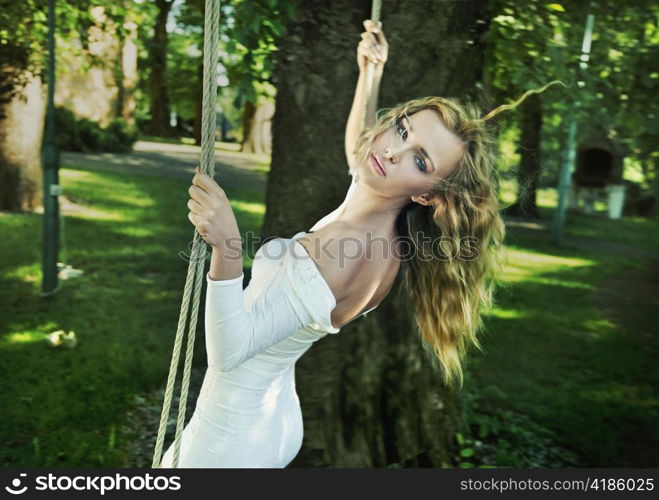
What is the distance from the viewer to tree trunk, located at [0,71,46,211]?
260 inches

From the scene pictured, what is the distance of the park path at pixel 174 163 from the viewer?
823cm

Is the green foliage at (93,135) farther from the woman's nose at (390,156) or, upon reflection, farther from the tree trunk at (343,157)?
the woman's nose at (390,156)

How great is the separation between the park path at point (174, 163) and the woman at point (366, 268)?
6315 millimetres

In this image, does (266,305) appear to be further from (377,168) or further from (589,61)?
(589,61)

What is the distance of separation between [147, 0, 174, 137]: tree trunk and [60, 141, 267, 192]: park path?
790mm

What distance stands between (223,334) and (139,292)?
4.91 meters

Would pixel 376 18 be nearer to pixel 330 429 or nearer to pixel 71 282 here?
pixel 330 429

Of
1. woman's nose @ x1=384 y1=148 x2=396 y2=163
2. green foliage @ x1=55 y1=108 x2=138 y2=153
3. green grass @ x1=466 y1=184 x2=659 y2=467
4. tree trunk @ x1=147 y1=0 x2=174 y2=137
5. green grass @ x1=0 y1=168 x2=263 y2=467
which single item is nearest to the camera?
woman's nose @ x1=384 y1=148 x2=396 y2=163

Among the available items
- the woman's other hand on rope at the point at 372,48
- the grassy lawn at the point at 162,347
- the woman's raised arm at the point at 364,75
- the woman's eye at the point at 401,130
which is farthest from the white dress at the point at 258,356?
the grassy lawn at the point at 162,347

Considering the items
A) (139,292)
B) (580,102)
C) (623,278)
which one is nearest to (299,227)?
(580,102)

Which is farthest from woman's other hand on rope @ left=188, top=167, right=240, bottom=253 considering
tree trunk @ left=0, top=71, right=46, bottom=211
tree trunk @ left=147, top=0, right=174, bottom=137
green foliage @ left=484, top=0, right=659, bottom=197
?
tree trunk @ left=0, top=71, right=46, bottom=211

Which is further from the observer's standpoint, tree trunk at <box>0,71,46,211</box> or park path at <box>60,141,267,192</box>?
park path at <box>60,141,267,192</box>

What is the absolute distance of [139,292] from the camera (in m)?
6.11

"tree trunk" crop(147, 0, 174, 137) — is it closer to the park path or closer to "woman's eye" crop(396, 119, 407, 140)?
the park path
